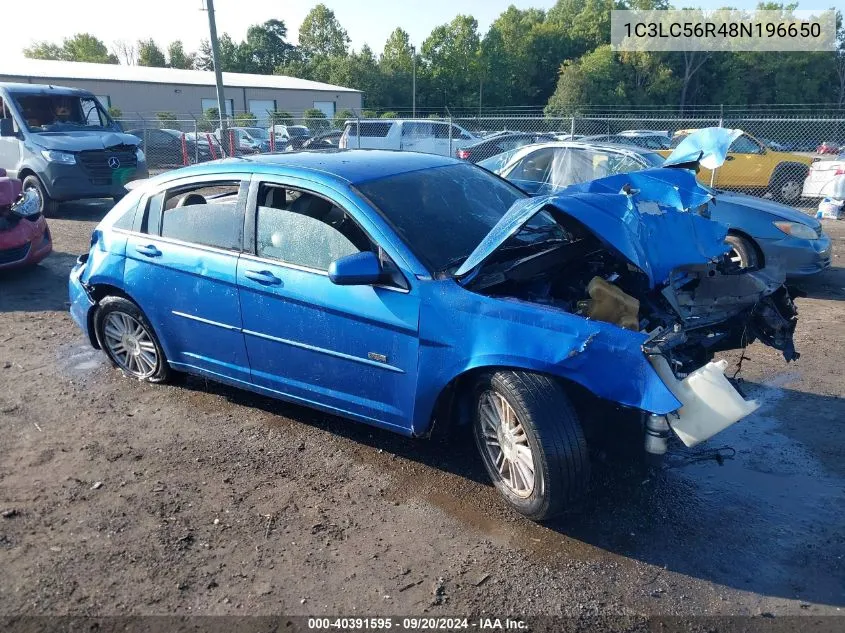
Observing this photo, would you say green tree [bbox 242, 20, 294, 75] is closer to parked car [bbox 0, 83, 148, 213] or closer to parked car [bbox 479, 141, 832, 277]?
parked car [bbox 0, 83, 148, 213]

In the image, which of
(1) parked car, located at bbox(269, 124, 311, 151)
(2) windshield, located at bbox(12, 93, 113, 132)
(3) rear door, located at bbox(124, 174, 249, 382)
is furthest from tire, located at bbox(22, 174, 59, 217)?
(1) parked car, located at bbox(269, 124, 311, 151)

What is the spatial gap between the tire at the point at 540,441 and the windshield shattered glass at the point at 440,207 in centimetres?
77

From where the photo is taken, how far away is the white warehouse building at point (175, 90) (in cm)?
3844

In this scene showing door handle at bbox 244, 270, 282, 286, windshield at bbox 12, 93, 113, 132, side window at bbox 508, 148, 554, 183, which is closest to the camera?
door handle at bbox 244, 270, 282, 286

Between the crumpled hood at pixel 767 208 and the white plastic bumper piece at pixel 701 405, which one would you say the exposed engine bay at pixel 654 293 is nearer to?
the white plastic bumper piece at pixel 701 405

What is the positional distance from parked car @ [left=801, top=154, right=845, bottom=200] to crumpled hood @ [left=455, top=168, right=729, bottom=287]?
31.6 ft

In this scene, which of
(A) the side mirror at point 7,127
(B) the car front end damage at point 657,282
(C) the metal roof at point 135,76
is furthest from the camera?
(C) the metal roof at point 135,76

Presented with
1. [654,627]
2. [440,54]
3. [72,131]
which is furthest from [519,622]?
[440,54]

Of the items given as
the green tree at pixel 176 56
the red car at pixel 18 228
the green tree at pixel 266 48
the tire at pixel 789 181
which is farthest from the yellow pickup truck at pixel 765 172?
the green tree at pixel 176 56

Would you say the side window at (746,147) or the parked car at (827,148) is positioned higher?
the side window at (746,147)

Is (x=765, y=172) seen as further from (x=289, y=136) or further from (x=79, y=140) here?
(x=289, y=136)

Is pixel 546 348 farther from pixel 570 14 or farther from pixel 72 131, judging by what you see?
pixel 570 14

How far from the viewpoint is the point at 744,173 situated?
46.8 feet

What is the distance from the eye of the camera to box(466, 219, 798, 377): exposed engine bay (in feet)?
11.4
